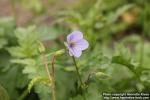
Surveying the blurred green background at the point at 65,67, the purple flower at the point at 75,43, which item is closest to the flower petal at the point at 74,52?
the purple flower at the point at 75,43

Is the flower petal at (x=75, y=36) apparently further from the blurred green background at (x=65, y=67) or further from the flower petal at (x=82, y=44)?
the blurred green background at (x=65, y=67)

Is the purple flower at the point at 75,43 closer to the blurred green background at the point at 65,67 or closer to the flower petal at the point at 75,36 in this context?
the flower petal at the point at 75,36

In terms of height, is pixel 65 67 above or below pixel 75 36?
below

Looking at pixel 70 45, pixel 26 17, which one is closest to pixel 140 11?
pixel 26 17

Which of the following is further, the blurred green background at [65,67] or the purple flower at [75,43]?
the blurred green background at [65,67]

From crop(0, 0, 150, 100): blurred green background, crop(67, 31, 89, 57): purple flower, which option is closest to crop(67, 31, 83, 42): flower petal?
crop(67, 31, 89, 57): purple flower

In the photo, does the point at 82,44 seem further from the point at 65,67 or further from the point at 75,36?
the point at 65,67

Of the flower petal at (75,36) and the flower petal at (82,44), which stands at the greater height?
the flower petal at (75,36)

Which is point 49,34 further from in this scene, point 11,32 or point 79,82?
point 79,82

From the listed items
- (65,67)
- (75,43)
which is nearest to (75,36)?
(75,43)

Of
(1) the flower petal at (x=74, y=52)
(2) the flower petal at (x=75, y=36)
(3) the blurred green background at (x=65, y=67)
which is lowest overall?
A: (3) the blurred green background at (x=65, y=67)
